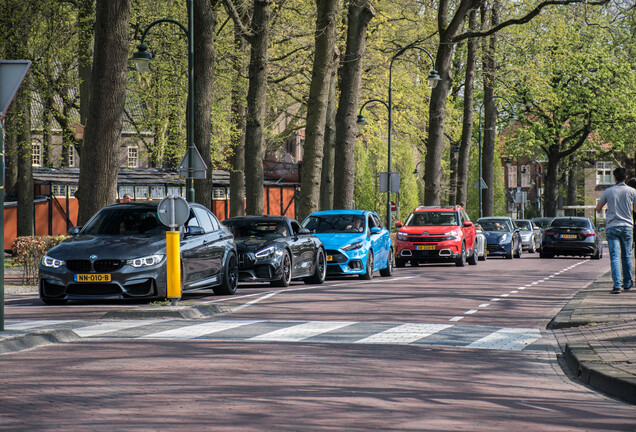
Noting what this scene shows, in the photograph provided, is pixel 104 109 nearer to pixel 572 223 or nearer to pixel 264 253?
pixel 264 253

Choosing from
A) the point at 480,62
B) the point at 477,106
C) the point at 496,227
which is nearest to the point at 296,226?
the point at 496,227

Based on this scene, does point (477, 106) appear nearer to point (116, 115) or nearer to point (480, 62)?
point (480, 62)

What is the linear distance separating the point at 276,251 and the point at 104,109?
4.33m

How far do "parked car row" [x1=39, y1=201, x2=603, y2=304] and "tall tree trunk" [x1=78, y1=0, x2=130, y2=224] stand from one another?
8.86ft

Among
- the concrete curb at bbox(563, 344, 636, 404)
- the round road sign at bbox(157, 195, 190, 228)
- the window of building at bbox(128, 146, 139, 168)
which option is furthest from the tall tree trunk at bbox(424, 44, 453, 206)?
the window of building at bbox(128, 146, 139, 168)

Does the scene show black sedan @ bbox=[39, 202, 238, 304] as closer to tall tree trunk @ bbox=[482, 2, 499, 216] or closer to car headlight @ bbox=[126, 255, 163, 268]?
car headlight @ bbox=[126, 255, 163, 268]

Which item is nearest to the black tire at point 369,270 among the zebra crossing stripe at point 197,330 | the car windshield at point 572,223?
the zebra crossing stripe at point 197,330

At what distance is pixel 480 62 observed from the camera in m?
47.2

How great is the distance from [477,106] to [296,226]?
37.2 m

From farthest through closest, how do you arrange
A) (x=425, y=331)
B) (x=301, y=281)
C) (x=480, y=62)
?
(x=480, y=62)
(x=301, y=281)
(x=425, y=331)

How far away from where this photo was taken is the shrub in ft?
66.9

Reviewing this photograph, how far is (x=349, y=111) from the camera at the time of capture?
103 ft

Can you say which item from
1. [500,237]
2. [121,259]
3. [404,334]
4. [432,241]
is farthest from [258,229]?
[500,237]

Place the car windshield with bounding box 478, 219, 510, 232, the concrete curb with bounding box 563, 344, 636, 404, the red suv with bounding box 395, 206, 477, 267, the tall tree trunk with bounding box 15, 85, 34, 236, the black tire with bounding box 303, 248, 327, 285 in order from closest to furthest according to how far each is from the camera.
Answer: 1. the concrete curb with bounding box 563, 344, 636, 404
2. the black tire with bounding box 303, 248, 327, 285
3. the red suv with bounding box 395, 206, 477, 267
4. the tall tree trunk with bounding box 15, 85, 34, 236
5. the car windshield with bounding box 478, 219, 510, 232
